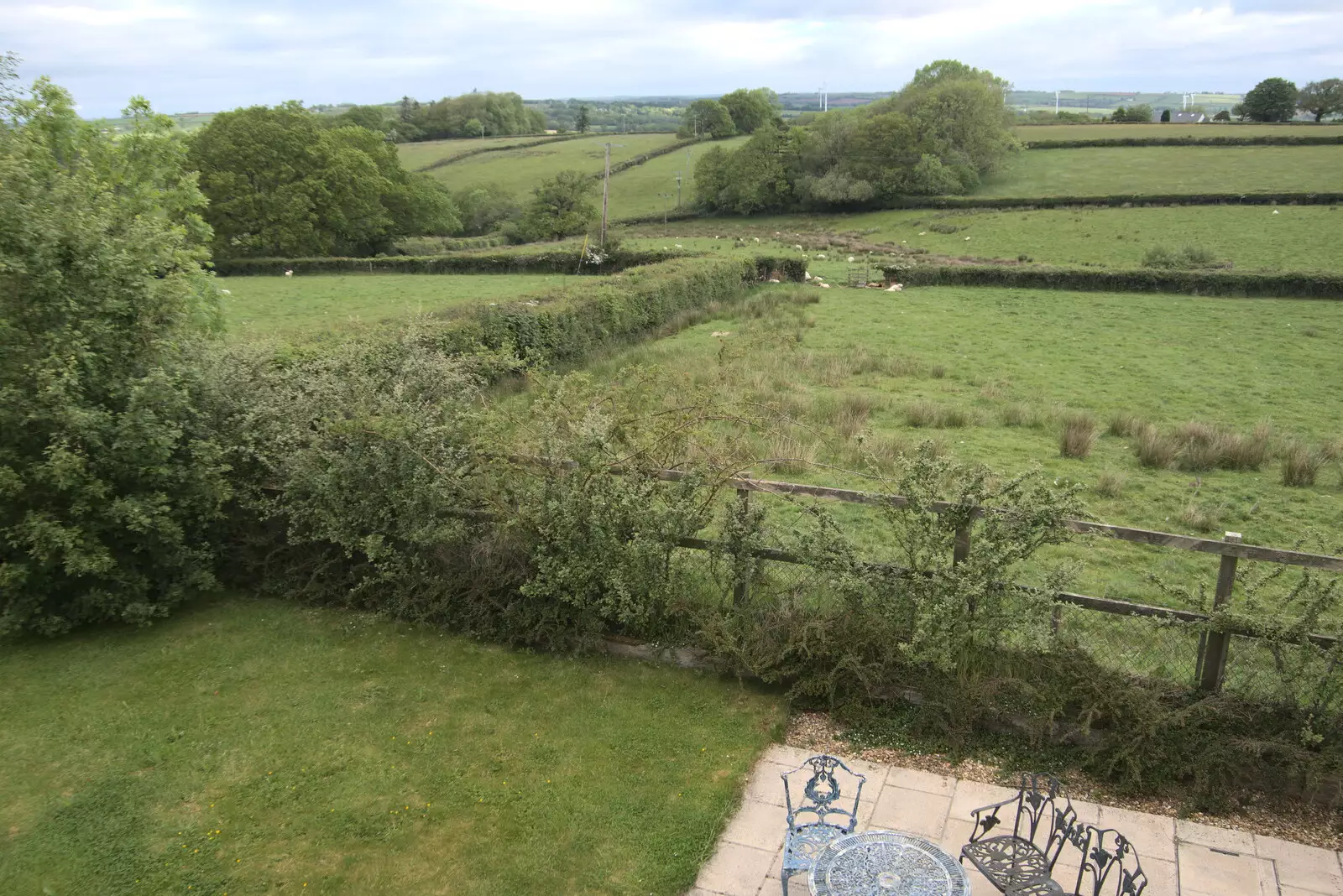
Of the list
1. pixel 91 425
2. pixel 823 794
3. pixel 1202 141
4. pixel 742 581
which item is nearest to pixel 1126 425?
pixel 742 581

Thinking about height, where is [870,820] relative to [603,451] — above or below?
below

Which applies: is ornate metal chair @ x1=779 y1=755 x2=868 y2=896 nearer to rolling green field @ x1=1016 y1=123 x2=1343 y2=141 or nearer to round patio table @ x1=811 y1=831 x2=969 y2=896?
round patio table @ x1=811 y1=831 x2=969 y2=896

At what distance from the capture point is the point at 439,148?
92.8 meters

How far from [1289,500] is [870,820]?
983 centimetres

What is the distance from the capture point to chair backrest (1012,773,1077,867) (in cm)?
438

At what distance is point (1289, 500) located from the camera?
38.2ft

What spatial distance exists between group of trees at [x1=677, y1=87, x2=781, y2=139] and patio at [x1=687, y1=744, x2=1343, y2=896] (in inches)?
3606

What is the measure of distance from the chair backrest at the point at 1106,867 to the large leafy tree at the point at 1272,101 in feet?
320

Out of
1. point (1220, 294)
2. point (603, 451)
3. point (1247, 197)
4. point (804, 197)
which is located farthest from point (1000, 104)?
point (603, 451)

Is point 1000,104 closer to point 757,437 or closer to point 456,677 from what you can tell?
point 757,437

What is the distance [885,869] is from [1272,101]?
99552 mm

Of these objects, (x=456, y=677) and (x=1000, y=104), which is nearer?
(x=456, y=677)

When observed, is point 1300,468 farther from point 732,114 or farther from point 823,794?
point 732,114

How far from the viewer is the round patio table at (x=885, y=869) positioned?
414 centimetres
